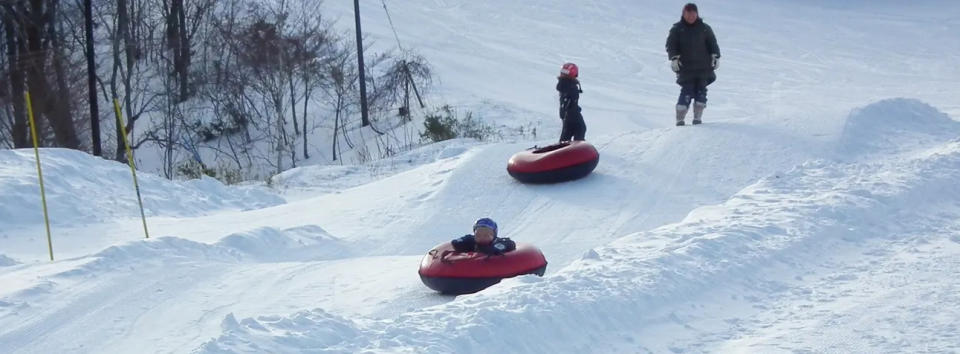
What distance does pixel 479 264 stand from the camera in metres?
9.21

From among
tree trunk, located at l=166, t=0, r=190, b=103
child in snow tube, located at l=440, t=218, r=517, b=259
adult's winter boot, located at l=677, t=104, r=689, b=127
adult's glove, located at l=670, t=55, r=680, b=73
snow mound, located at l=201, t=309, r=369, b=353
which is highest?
tree trunk, located at l=166, t=0, r=190, b=103

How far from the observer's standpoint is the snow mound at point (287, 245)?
1144 centimetres

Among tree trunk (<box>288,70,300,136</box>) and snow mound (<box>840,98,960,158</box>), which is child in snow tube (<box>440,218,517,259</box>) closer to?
snow mound (<box>840,98,960,158</box>)

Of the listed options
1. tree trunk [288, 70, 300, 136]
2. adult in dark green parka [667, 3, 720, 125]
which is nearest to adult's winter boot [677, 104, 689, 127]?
adult in dark green parka [667, 3, 720, 125]

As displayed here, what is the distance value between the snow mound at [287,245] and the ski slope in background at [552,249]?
0.03m

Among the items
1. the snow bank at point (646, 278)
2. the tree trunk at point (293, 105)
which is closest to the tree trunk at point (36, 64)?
the tree trunk at point (293, 105)

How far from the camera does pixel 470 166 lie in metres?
14.4

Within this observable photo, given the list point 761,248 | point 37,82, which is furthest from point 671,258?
point 37,82

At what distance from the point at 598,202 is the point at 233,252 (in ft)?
14.0

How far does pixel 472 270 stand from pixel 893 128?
298 inches

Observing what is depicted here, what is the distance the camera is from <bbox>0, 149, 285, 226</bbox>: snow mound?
508 inches

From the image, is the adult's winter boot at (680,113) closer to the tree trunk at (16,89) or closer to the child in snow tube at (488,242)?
the child in snow tube at (488,242)

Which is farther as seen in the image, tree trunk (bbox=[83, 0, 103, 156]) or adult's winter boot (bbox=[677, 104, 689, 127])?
tree trunk (bbox=[83, 0, 103, 156])

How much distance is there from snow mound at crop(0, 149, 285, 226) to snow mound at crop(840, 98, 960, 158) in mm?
7981
